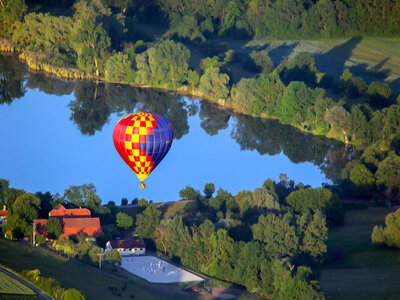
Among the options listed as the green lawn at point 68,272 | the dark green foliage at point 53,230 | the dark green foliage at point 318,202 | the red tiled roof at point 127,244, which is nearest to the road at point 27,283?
the green lawn at point 68,272

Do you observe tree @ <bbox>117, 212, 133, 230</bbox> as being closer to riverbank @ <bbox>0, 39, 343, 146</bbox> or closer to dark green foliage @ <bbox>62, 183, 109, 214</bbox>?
dark green foliage @ <bbox>62, 183, 109, 214</bbox>

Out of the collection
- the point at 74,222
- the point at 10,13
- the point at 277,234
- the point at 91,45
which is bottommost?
the point at 277,234

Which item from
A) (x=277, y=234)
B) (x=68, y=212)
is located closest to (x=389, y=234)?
(x=277, y=234)

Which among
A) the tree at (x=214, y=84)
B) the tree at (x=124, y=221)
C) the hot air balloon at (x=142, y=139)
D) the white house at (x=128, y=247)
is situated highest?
the tree at (x=214, y=84)

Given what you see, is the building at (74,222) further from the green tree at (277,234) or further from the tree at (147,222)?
the green tree at (277,234)

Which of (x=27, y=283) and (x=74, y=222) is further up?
(x=74, y=222)

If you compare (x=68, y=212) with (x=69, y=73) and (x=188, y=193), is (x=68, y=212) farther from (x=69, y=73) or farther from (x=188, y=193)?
(x=69, y=73)

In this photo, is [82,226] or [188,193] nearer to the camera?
[82,226]

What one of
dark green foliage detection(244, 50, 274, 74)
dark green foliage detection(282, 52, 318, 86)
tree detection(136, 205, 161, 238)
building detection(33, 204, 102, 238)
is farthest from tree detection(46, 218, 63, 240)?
dark green foliage detection(244, 50, 274, 74)
